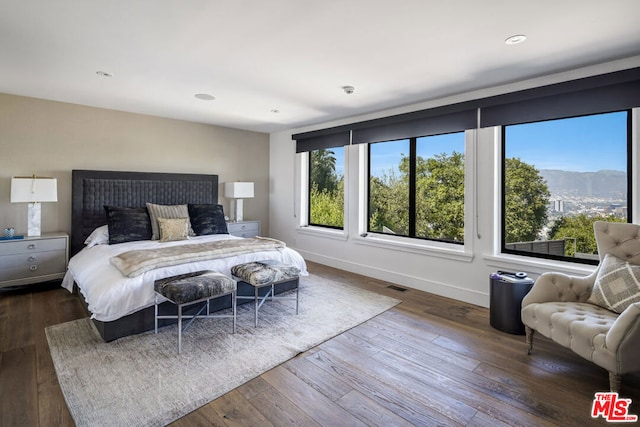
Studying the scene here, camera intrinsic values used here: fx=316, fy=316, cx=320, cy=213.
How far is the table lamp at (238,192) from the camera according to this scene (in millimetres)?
5535

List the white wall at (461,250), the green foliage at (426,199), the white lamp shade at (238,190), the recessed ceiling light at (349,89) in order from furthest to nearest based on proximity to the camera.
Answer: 1. the white lamp shade at (238,190)
2. the green foliage at (426,199)
3. the recessed ceiling light at (349,89)
4. the white wall at (461,250)

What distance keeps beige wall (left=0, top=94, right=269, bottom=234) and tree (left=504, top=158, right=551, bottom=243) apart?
4.47 metres

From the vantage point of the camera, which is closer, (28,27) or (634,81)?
(28,27)

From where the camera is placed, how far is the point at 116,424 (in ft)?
5.68

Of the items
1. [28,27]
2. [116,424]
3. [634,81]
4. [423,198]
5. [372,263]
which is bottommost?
[116,424]

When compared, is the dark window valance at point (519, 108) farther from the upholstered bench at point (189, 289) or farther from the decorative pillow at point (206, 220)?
the upholstered bench at point (189, 289)

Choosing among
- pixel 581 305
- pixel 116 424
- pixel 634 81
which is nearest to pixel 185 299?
pixel 116 424

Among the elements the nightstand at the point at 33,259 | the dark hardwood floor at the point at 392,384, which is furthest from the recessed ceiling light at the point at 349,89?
the nightstand at the point at 33,259

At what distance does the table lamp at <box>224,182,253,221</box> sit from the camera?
5.54 meters

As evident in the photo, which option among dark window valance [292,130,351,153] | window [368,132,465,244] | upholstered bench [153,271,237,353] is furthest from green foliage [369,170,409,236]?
upholstered bench [153,271,237,353]

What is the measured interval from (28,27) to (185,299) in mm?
2306

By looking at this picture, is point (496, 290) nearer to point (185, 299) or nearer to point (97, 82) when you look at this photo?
point (185, 299)

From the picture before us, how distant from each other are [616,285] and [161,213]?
4.92 metres

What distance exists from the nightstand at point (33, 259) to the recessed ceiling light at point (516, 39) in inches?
203
